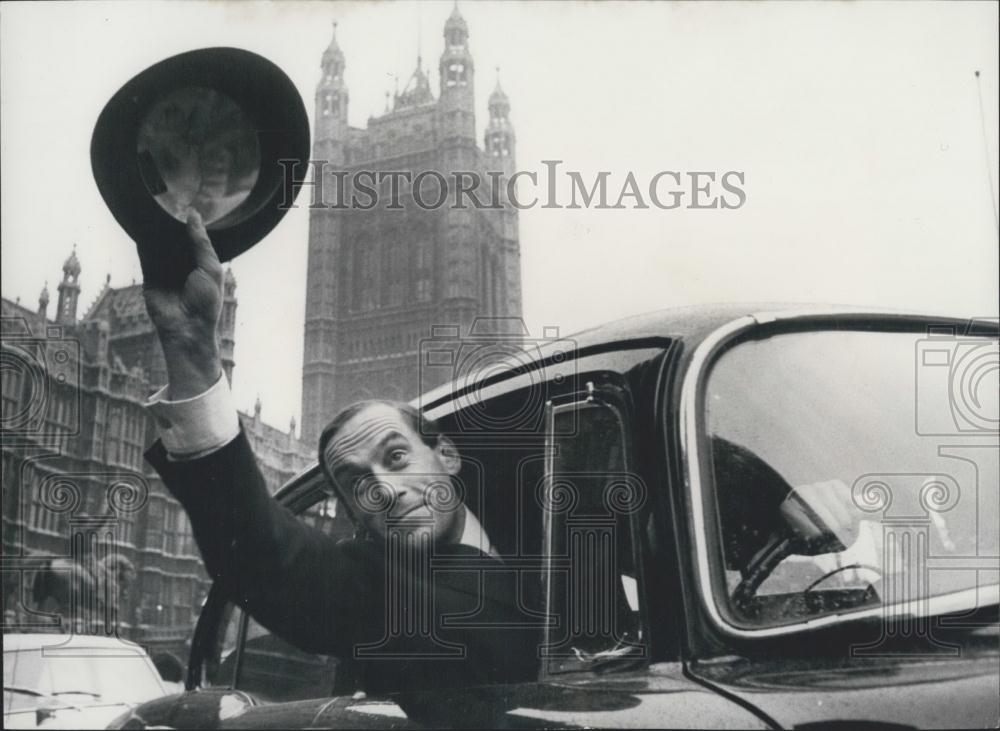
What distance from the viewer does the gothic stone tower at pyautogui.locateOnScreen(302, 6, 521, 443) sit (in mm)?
2314

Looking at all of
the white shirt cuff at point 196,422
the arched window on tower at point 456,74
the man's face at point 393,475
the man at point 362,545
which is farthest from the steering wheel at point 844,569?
the arched window on tower at point 456,74

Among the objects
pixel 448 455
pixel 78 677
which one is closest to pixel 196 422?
pixel 448 455

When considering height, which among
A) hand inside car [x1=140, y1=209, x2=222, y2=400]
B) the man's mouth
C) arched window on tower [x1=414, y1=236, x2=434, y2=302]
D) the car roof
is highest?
arched window on tower [x1=414, y1=236, x2=434, y2=302]

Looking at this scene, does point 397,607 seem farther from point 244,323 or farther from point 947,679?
point 947,679

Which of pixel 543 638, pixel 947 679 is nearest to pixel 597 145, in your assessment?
pixel 543 638

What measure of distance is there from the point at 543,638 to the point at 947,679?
2.68 feet

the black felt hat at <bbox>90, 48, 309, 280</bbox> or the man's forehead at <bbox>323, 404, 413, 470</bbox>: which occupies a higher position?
the black felt hat at <bbox>90, 48, 309, 280</bbox>

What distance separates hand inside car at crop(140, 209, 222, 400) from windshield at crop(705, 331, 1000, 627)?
1191 millimetres

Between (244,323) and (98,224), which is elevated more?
(98,224)

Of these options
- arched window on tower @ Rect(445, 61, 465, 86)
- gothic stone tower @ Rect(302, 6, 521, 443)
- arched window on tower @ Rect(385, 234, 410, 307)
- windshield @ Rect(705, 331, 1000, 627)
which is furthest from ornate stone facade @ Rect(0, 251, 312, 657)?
windshield @ Rect(705, 331, 1000, 627)

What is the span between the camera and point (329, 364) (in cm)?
237

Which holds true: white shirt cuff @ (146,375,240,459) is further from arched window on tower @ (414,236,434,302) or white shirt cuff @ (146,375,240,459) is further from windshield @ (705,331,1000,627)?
windshield @ (705,331,1000,627)

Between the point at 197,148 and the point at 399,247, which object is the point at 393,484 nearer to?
the point at 399,247

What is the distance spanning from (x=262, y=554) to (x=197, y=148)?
1.01m
